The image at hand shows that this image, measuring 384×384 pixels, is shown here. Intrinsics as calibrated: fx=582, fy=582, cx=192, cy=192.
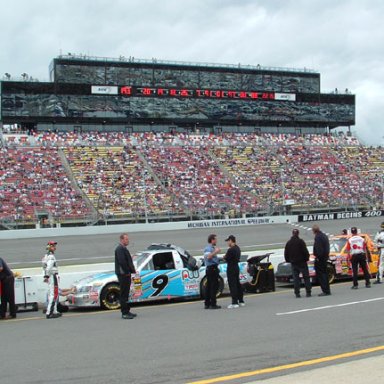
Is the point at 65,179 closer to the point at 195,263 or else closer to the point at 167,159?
the point at 167,159

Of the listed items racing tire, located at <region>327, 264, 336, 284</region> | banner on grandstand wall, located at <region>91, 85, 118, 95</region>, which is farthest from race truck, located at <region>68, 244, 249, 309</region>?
banner on grandstand wall, located at <region>91, 85, 118, 95</region>

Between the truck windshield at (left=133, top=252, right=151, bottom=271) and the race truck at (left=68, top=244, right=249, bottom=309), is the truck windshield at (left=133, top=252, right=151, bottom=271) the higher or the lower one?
the higher one

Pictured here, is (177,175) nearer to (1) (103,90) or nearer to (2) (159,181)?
(2) (159,181)

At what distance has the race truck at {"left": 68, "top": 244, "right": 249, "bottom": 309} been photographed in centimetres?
1292

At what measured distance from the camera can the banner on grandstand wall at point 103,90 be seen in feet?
198

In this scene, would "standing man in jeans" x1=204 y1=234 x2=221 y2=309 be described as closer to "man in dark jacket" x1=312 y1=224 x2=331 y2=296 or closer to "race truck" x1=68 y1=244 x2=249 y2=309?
"race truck" x1=68 y1=244 x2=249 y2=309

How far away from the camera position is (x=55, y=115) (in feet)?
194

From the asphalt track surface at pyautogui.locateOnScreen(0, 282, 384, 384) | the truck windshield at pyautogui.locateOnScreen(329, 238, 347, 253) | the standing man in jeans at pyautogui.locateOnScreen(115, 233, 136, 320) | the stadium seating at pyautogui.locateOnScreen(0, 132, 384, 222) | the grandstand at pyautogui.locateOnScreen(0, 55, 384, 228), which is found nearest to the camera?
the asphalt track surface at pyautogui.locateOnScreen(0, 282, 384, 384)

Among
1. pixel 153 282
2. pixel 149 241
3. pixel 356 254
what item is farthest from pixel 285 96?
pixel 153 282

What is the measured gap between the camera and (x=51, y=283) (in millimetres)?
11812

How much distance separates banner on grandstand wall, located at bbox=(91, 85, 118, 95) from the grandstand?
0.34 ft

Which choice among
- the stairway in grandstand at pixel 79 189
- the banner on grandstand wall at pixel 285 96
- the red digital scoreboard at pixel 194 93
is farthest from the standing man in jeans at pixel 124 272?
the banner on grandstand wall at pixel 285 96

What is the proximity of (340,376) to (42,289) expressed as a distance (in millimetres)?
9425

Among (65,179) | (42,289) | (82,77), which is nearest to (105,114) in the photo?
(82,77)
